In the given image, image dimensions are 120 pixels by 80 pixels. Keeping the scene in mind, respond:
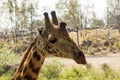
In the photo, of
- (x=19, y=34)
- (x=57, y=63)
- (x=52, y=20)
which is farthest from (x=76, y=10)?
(x=52, y=20)

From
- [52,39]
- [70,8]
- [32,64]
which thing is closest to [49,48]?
[52,39]

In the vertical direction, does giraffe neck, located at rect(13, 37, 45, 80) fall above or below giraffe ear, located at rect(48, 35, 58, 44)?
below

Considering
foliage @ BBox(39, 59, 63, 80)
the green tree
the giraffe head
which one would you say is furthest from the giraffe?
the green tree

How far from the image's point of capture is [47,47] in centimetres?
329

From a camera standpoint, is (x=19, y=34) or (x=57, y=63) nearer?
(x=57, y=63)

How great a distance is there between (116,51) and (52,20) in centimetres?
2386

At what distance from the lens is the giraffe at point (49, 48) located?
3211 millimetres

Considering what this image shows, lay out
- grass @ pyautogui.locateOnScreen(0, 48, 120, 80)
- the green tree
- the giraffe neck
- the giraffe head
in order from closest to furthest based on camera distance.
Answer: the giraffe head < the giraffe neck < grass @ pyautogui.locateOnScreen(0, 48, 120, 80) < the green tree

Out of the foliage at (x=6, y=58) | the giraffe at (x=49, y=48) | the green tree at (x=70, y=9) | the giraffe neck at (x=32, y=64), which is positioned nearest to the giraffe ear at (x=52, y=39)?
the giraffe at (x=49, y=48)

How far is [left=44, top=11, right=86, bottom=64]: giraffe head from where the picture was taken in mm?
3188

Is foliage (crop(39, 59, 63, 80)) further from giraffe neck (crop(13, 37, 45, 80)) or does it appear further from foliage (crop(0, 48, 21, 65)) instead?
giraffe neck (crop(13, 37, 45, 80))

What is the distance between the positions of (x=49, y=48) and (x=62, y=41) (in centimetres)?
16

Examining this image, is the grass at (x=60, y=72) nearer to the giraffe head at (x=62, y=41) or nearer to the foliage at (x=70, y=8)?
the giraffe head at (x=62, y=41)

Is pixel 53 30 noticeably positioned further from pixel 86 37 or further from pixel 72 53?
pixel 86 37
